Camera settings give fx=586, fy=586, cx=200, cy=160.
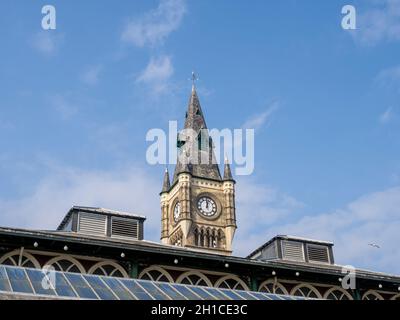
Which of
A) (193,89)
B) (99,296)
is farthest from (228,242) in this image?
(99,296)

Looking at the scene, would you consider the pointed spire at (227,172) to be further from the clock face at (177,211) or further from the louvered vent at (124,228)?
the louvered vent at (124,228)

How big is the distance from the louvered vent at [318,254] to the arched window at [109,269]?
15.6m

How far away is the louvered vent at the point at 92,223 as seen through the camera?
110 ft

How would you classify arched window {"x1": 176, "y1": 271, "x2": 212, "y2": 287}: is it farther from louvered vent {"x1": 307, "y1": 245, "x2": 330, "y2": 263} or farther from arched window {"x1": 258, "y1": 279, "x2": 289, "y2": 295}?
louvered vent {"x1": 307, "y1": 245, "x2": 330, "y2": 263}

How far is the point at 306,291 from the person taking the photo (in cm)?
2941

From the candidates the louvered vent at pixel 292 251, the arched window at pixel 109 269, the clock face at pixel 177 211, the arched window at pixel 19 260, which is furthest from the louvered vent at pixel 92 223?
the clock face at pixel 177 211

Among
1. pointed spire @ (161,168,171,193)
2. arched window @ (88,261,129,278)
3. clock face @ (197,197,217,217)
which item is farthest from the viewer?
pointed spire @ (161,168,171,193)

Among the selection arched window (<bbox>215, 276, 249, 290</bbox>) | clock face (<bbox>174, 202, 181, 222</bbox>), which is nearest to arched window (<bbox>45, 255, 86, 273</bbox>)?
arched window (<bbox>215, 276, 249, 290</bbox>)

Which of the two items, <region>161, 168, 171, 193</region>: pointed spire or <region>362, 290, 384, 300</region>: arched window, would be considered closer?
<region>362, 290, 384, 300</region>: arched window

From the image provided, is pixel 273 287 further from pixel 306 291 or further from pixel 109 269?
pixel 109 269

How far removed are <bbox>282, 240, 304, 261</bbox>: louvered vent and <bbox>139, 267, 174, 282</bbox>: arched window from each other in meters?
12.3

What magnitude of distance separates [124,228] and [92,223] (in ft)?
6.28

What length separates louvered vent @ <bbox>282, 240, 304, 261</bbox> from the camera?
37.5m
